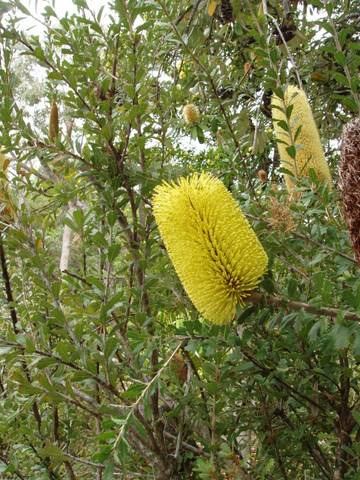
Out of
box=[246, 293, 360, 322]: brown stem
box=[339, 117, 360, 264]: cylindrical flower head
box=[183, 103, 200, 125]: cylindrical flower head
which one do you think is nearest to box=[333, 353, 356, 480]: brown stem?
box=[246, 293, 360, 322]: brown stem

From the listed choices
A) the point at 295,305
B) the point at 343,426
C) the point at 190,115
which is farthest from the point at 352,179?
the point at 190,115

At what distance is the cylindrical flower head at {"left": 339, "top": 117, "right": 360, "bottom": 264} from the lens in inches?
30.2

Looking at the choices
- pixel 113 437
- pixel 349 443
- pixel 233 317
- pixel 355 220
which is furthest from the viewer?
pixel 349 443

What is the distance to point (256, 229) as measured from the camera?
3.93 feet

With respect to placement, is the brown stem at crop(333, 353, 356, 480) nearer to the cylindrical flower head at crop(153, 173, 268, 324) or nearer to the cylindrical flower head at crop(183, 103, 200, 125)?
the cylindrical flower head at crop(153, 173, 268, 324)

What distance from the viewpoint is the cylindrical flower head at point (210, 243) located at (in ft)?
2.93

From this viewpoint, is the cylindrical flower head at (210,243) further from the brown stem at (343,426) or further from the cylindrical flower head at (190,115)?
the cylindrical flower head at (190,115)

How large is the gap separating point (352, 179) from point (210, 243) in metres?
0.25

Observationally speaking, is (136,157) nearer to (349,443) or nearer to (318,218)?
(318,218)

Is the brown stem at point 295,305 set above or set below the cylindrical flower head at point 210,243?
below

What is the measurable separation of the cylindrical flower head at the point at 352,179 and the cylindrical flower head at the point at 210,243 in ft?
0.60

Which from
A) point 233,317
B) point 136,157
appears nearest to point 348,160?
point 233,317

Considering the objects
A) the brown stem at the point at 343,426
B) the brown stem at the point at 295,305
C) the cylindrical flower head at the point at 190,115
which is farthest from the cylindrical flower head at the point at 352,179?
the cylindrical flower head at the point at 190,115

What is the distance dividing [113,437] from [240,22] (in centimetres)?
170
